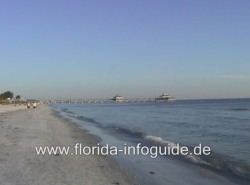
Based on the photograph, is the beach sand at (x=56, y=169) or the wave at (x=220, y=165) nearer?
the beach sand at (x=56, y=169)

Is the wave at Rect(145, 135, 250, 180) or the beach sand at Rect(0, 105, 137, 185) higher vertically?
the beach sand at Rect(0, 105, 137, 185)

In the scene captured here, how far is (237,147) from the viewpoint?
17812 millimetres

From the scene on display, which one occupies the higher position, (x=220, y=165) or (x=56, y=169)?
(x=56, y=169)

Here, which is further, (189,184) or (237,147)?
(237,147)

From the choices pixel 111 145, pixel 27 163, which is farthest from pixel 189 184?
pixel 111 145

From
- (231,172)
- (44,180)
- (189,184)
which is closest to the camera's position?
(44,180)

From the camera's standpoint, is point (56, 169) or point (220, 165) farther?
point (220, 165)

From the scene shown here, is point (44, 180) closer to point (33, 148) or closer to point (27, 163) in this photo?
point (27, 163)

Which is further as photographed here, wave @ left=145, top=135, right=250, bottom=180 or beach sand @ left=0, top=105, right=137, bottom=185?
wave @ left=145, top=135, right=250, bottom=180

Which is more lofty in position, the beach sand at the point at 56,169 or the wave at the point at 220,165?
the beach sand at the point at 56,169

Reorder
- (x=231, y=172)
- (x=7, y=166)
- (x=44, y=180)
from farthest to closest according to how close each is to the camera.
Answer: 1. (x=231, y=172)
2. (x=7, y=166)
3. (x=44, y=180)

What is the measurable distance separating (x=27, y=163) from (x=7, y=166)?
2.60ft

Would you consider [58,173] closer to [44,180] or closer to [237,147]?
[44,180]

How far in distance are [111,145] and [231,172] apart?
8.28m
